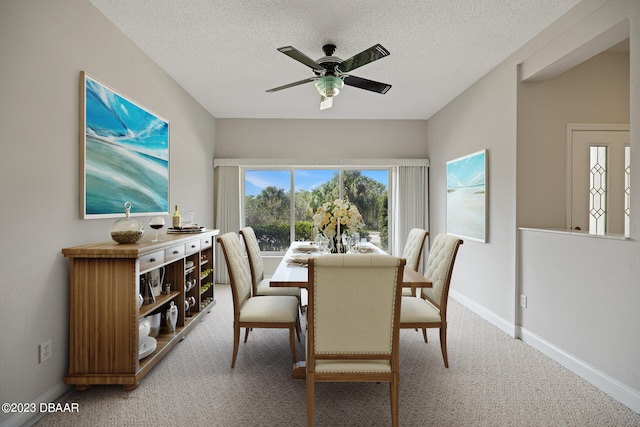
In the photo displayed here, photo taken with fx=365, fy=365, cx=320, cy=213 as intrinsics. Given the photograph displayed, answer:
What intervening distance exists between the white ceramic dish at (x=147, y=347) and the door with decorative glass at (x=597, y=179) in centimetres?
365

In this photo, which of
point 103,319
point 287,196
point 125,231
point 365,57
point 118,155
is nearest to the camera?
point 103,319

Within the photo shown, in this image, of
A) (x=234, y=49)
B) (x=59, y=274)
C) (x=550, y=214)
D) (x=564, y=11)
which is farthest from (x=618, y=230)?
(x=59, y=274)

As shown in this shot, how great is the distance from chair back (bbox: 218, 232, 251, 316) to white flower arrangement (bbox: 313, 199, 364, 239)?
76 centimetres

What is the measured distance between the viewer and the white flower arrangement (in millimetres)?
3174

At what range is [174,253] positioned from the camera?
116 inches

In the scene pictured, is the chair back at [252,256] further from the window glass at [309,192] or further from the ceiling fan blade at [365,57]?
the window glass at [309,192]

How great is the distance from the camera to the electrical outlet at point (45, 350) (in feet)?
6.88

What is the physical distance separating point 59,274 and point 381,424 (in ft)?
6.90

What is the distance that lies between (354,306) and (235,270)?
114 centimetres

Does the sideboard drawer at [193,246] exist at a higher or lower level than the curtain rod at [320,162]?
lower

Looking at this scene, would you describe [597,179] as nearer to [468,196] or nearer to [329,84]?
[468,196]

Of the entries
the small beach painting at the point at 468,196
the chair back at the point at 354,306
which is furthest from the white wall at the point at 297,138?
the chair back at the point at 354,306

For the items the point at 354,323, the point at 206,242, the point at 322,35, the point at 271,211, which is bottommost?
the point at 354,323

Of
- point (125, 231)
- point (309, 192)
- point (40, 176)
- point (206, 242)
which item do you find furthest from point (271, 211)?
point (40, 176)
